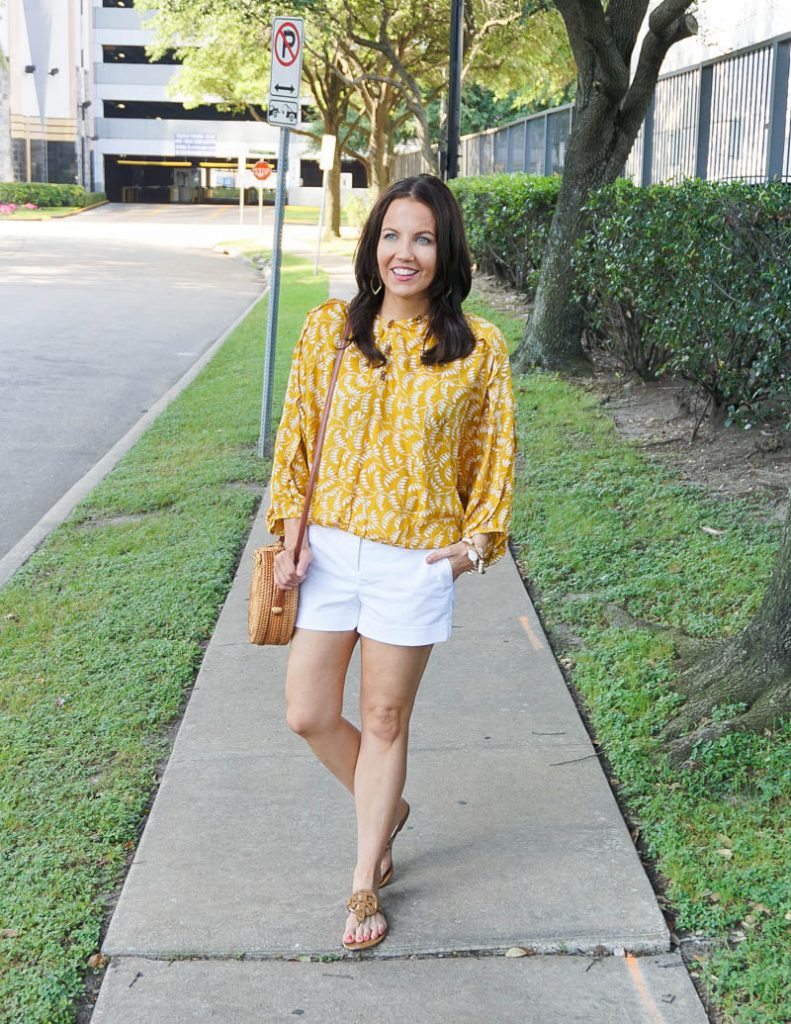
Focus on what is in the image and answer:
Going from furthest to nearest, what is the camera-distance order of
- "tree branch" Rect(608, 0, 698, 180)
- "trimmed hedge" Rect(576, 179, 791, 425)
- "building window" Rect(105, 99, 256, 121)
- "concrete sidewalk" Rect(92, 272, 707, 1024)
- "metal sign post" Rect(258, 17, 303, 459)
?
"building window" Rect(105, 99, 256, 121), "tree branch" Rect(608, 0, 698, 180), "metal sign post" Rect(258, 17, 303, 459), "trimmed hedge" Rect(576, 179, 791, 425), "concrete sidewalk" Rect(92, 272, 707, 1024)

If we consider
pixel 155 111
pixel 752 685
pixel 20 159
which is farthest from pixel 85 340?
pixel 155 111

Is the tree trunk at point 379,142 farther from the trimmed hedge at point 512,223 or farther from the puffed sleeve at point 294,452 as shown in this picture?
the puffed sleeve at point 294,452

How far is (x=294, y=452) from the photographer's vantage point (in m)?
3.18

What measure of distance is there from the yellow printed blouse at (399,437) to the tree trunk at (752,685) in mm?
1376

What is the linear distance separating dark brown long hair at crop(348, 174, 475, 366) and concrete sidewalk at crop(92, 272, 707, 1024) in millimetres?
1446

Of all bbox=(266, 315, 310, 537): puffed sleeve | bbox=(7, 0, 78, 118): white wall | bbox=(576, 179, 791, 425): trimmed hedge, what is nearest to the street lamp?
bbox=(576, 179, 791, 425): trimmed hedge

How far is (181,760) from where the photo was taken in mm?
4254

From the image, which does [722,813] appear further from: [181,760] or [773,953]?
[181,760]

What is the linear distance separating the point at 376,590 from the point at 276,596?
0.25 metres

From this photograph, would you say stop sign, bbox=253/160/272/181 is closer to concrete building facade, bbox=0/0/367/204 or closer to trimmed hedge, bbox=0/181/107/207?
trimmed hedge, bbox=0/181/107/207

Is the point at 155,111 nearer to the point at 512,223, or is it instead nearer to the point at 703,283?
the point at 512,223

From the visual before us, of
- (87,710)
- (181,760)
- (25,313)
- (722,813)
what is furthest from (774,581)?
(25,313)

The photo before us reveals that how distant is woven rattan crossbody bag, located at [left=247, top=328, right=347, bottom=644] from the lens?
3.13 meters

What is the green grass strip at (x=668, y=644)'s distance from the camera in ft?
10.8
